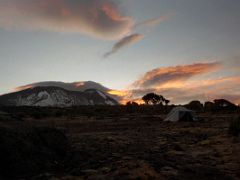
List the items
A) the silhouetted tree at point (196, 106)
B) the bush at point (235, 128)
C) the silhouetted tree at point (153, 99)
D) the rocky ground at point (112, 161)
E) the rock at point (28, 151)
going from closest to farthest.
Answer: the rocky ground at point (112, 161)
the rock at point (28, 151)
the bush at point (235, 128)
the silhouetted tree at point (196, 106)
the silhouetted tree at point (153, 99)

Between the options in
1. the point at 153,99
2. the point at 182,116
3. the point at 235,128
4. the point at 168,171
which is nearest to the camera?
the point at 168,171

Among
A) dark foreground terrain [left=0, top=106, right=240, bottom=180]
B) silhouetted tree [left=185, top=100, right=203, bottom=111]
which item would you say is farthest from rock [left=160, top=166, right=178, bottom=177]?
silhouetted tree [left=185, top=100, right=203, bottom=111]

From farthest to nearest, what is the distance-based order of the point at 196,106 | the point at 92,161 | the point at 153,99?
the point at 153,99 → the point at 196,106 → the point at 92,161

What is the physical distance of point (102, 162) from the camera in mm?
13477

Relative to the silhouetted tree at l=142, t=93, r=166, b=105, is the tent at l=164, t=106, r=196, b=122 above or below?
below

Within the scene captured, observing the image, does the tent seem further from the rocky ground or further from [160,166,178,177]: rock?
[160,166,178,177]: rock

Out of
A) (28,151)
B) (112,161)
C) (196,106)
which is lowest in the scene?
(112,161)

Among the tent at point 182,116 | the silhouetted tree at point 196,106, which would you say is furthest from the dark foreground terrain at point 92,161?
the silhouetted tree at point 196,106

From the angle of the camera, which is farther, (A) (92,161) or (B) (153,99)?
(B) (153,99)

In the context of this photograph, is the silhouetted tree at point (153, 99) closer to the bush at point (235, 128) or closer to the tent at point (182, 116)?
the tent at point (182, 116)

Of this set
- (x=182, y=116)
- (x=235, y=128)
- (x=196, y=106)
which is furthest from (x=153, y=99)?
(x=235, y=128)

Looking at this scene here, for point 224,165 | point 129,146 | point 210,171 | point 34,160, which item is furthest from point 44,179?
point 129,146

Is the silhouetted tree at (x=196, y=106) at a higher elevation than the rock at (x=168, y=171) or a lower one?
higher

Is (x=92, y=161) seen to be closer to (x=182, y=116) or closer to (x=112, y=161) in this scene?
(x=112, y=161)
